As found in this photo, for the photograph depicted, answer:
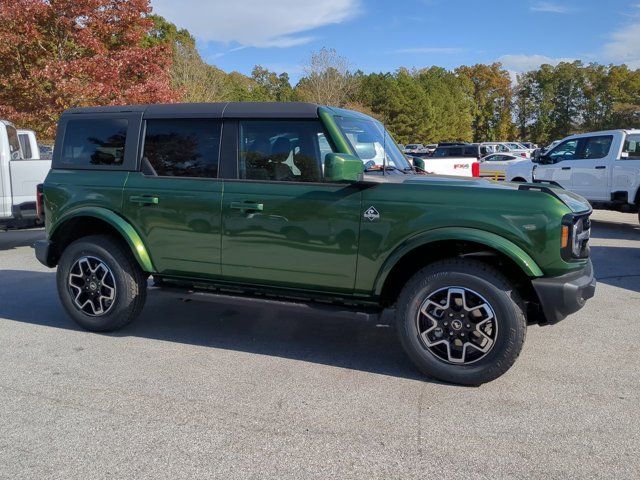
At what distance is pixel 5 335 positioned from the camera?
17.1ft

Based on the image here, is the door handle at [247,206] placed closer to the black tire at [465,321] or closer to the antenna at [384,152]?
the antenna at [384,152]

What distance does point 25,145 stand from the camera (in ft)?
34.4

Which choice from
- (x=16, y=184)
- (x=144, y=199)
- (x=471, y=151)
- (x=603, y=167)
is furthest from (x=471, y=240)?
(x=471, y=151)

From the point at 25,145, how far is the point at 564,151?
37.7 ft

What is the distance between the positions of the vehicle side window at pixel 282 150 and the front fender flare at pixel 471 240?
87 cm

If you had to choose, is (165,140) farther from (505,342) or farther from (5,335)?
(505,342)

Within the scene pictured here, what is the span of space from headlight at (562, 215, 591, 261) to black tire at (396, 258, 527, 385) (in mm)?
449

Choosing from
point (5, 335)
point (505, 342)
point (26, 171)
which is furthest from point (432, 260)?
point (26, 171)

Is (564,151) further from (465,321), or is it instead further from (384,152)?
(465,321)

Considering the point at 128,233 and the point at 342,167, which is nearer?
the point at 342,167

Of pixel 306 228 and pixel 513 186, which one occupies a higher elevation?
pixel 513 186

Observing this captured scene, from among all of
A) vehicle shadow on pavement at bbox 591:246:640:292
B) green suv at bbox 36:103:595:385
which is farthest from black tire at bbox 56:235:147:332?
vehicle shadow on pavement at bbox 591:246:640:292

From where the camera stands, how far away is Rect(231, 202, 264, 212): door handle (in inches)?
174

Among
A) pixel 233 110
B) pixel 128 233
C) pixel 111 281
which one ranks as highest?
pixel 233 110
